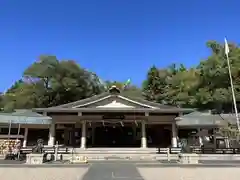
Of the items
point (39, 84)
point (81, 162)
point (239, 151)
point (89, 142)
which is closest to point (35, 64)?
point (39, 84)

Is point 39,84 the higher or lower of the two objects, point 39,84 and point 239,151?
the higher

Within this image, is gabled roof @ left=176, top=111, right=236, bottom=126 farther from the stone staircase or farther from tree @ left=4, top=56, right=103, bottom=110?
tree @ left=4, top=56, right=103, bottom=110

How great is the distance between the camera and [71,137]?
27922 mm

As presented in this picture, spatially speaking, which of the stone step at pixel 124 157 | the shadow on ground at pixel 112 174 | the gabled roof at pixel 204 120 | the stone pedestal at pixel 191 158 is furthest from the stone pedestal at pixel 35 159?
the gabled roof at pixel 204 120

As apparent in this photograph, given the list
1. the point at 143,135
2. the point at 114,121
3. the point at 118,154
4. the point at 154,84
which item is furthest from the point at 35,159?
the point at 154,84

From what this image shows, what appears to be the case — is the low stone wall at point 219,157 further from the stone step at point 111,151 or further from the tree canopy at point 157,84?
the tree canopy at point 157,84

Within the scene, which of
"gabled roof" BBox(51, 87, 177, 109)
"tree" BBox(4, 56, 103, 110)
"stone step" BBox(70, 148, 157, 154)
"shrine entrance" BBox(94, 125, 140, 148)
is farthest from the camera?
"tree" BBox(4, 56, 103, 110)

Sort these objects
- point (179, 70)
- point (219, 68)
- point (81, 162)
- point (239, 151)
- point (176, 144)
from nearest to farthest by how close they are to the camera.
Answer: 1. point (81, 162)
2. point (239, 151)
3. point (176, 144)
4. point (219, 68)
5. point (179, 70)

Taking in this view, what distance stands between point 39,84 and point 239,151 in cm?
3894

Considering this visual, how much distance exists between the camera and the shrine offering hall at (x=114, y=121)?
2512 centimetres

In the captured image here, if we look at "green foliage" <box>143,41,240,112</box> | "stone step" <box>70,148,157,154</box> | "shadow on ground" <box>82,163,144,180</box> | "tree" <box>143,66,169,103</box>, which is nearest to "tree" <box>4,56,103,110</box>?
"tree" <box>143,66,169,103</box>

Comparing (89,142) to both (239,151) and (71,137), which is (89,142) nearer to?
(71,137)

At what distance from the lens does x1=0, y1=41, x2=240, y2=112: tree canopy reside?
135 feet

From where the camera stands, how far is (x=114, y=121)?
84.3 feet
